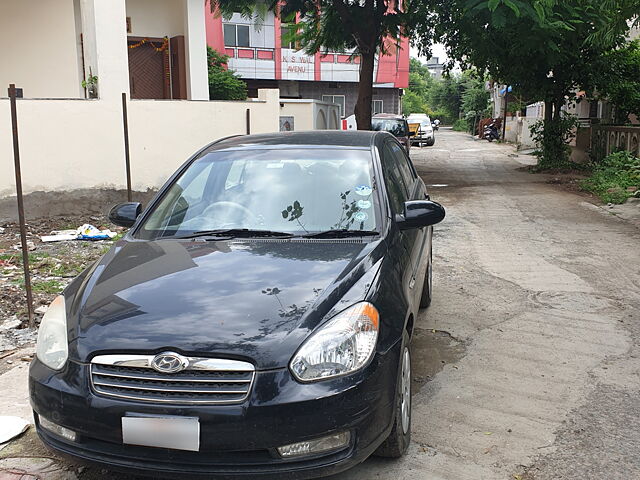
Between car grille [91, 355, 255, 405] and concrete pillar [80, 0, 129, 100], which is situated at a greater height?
concrete pillar [80, 0, 129, 100]

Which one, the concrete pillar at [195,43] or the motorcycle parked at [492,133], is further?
the motorcycle parked at [492,133]

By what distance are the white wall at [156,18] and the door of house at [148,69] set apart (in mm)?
182

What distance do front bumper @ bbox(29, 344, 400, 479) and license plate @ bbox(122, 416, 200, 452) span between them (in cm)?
3

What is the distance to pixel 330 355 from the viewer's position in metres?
2.93

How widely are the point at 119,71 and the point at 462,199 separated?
22.9ft

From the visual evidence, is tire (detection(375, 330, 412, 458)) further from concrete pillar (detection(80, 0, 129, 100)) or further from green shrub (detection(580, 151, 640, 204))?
green shrub (detection(580, 151, 640, 204))

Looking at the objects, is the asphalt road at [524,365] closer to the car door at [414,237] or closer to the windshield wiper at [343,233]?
the car door at [414,237]

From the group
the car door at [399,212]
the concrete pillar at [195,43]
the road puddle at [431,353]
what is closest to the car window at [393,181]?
the car door at [399,212]

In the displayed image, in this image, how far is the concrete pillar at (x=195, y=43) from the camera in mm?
13344

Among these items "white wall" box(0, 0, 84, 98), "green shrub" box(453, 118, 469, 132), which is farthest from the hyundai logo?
"green shrub" box(453, 118, 469, 132)

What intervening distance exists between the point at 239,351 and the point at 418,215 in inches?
67.8

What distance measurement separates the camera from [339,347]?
9.70ft

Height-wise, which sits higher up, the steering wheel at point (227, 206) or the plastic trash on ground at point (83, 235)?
the steering wheel at point (227, 206)

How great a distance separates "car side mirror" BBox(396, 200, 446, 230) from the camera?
4.13m
